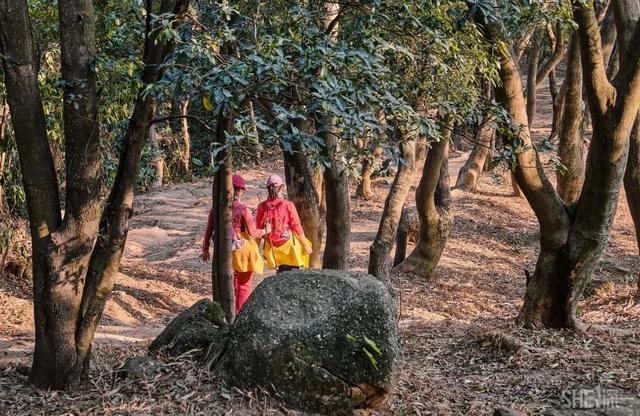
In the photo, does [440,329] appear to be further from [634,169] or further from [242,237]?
[634,169]

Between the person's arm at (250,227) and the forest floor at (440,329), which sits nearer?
the forest floor at (440,329)

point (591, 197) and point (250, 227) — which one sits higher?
point (591, 197)

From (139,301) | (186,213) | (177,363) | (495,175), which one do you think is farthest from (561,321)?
(495,175)

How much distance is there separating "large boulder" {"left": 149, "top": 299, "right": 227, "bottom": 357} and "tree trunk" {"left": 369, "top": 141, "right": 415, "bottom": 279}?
16.5ft

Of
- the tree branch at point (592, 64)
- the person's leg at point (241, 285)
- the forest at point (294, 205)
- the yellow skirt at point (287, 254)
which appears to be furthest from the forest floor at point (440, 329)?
the tree branch at point (592, 64)

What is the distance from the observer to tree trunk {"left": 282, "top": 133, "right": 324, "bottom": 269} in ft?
31.2

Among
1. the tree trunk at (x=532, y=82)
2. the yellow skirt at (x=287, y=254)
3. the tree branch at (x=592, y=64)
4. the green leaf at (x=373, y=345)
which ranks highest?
the tree trunk at (x=532, y=82)

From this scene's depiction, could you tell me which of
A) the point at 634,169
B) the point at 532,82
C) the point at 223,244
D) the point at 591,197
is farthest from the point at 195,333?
the point at 532,82

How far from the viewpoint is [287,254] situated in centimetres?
912

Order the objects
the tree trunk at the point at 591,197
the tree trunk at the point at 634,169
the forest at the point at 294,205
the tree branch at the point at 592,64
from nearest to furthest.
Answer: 1. the forest at the point at 294,205
2. the tree trunk at the point at 591,197
3. the tree branch at the point at 592,64
4. the tree trunk at the point at 634,169

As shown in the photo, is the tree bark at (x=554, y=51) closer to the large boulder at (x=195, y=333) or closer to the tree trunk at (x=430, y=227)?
the tree trunk at (x=430, y=227)

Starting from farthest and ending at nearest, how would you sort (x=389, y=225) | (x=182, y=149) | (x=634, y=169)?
(x=182, y=149) → (x=389, y=225) → (x=634, y=169)

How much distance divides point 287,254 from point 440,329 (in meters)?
2.11

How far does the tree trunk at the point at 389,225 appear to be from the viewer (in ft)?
37.0
